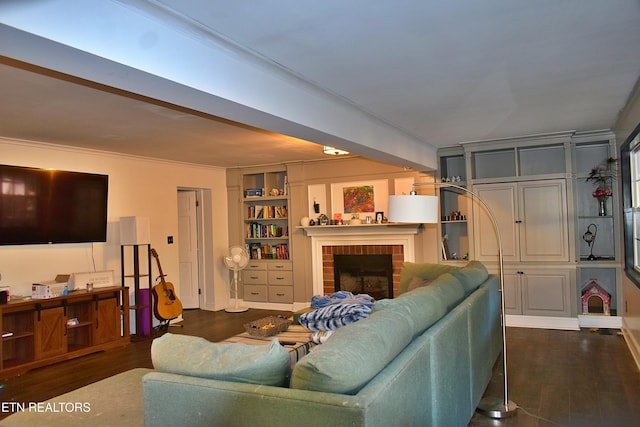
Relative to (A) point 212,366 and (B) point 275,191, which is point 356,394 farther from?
(B) point 275,191

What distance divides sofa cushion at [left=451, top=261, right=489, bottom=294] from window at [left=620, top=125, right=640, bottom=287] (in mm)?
1414

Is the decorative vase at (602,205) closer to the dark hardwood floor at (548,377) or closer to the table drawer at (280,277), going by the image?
the dark hardwood floor at (548,377)

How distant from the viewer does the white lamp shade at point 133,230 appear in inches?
224

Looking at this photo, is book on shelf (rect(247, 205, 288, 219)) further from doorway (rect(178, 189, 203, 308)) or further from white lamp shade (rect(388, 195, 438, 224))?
white lamp shade (rect(388, 195, 438, 224))

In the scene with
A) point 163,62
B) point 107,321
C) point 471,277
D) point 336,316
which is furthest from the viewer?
point 107,321

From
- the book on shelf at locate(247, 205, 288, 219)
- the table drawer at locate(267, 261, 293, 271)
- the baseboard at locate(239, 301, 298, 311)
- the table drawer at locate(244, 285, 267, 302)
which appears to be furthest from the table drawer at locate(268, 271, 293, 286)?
the book on shelf at locate(247, 205, 288, 219)

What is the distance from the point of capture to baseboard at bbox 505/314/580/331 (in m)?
5.60

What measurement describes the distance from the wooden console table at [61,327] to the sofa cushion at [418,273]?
3227 mm

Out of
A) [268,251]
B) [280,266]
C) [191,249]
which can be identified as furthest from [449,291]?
[191,249]

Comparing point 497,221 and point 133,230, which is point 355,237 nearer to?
point 497,221

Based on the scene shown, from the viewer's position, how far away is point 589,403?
11.2 ft

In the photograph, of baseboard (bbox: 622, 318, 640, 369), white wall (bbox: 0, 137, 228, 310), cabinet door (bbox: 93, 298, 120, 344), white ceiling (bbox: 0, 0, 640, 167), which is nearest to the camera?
white ceiling (bbox: 0, 0, 640, 167)

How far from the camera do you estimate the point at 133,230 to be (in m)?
5.69

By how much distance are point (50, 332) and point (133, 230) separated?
1.46 meters
